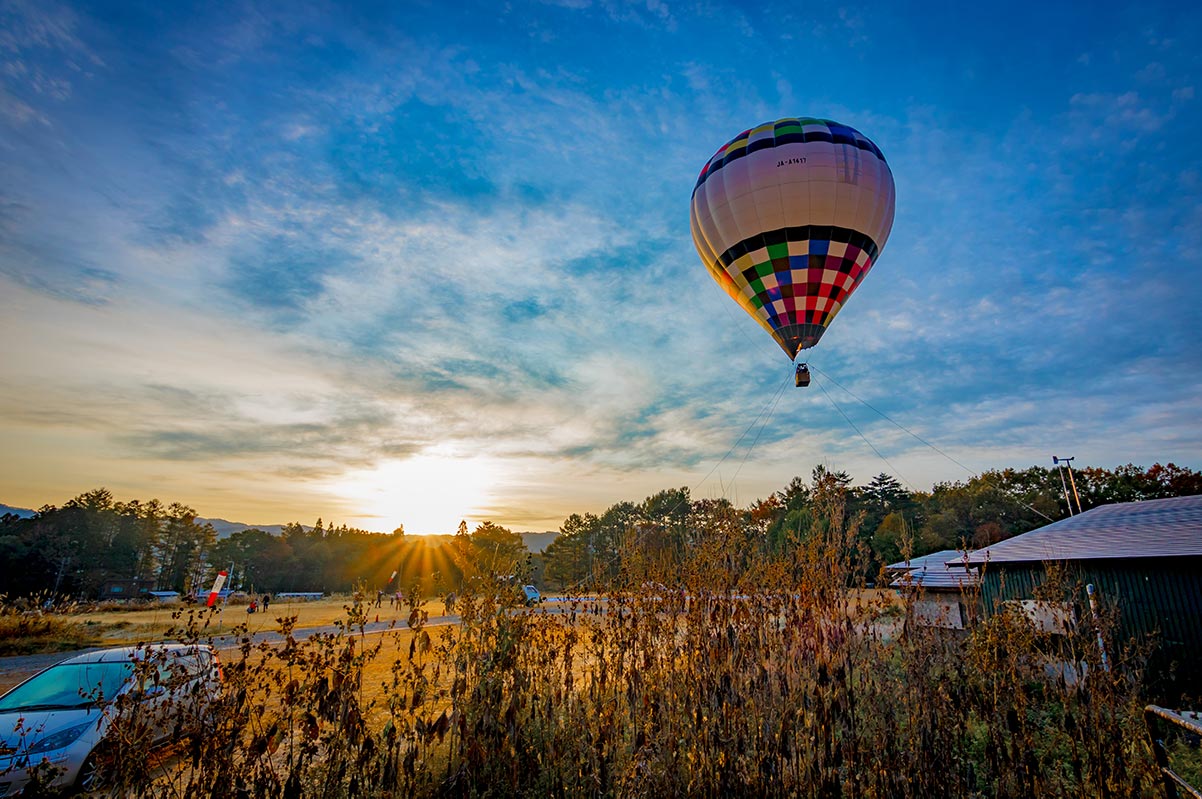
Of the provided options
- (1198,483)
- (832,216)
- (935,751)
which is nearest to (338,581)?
(832,216)

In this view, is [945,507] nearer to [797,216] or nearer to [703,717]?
[797,216]

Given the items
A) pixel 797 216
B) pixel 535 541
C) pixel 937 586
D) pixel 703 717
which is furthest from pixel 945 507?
pixel 535 541

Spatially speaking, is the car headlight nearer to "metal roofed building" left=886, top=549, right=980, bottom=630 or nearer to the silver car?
the silver car

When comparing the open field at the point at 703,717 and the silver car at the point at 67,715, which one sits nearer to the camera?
the open field at the point at 703,717

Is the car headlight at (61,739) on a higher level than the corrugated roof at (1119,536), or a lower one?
lower

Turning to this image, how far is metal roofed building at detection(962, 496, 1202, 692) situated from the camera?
36.4 ft

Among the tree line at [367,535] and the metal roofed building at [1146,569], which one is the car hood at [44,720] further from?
the tree line at [367,535]

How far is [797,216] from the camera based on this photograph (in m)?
12.7

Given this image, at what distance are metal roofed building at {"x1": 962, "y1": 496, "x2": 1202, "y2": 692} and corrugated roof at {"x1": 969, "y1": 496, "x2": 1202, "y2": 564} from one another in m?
0.02

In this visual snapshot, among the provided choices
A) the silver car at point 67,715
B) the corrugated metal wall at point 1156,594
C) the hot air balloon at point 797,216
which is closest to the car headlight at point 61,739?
the silver car at point 67,715

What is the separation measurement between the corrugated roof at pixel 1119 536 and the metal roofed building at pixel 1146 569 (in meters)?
0.02

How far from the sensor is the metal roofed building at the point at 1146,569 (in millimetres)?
11086

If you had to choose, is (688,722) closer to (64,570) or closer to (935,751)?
(935,751)

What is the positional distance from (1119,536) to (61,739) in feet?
65.8
